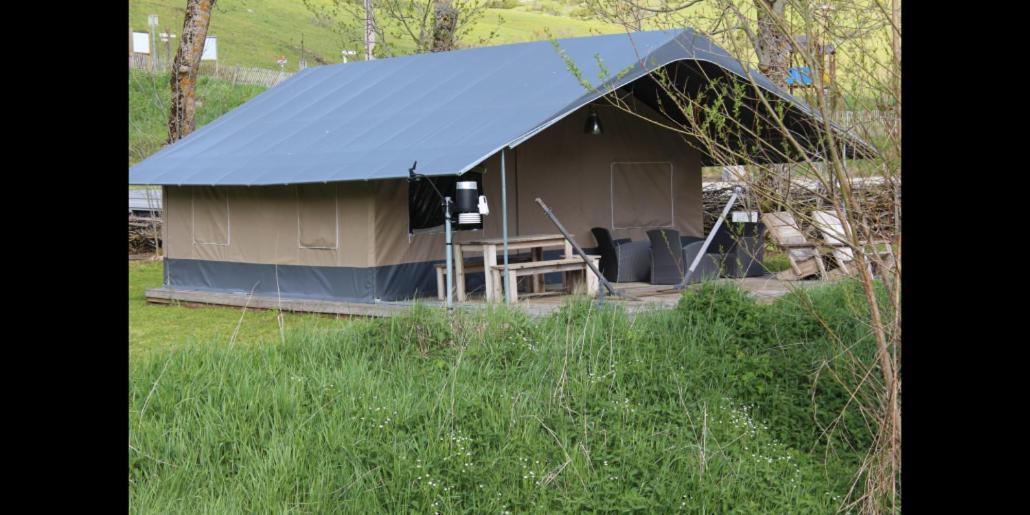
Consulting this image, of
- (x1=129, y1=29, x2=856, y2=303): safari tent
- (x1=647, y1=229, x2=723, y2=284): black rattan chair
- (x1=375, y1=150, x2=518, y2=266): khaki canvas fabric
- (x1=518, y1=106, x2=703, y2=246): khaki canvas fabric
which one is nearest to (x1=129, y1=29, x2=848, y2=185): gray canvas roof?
(x1=129, y1=29, x2=856, y2=303): safari tent

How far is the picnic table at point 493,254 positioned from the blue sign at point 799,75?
17.6 feet

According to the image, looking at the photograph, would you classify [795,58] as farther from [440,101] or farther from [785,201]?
[440,101]

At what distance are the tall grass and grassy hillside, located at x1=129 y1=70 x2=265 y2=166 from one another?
24.1 m

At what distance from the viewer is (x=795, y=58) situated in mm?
5270

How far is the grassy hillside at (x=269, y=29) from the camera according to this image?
1859 inches

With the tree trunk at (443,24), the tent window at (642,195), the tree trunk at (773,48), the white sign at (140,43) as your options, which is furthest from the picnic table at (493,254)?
the white sign at (140,43)

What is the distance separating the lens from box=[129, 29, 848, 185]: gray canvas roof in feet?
34.6

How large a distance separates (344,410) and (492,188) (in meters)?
6.75

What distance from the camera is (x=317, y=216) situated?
12195mm

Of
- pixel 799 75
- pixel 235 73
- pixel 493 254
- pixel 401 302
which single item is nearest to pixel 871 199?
pixel 799 75

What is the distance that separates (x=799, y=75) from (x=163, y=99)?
29.9 m
